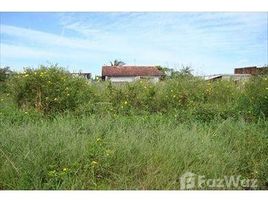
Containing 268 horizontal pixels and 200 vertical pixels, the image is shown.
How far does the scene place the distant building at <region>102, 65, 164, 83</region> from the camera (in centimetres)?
507

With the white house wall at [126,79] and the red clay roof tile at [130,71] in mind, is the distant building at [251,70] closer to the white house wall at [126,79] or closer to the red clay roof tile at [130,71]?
the red clay roof tile at [130,71]

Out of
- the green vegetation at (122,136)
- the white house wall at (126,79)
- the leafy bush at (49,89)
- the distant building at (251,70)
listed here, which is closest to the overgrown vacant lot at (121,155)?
the green vegetation at (122,136)

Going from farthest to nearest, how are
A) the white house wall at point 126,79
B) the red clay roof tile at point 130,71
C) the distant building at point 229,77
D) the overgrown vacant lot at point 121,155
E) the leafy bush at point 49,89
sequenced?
1. the white house wall at point 126,79
2. the distant building at point 229,77
3. the leafy bush at point 49,89
4. the red clay roof tile at point 130,71
5. the overgrown vacant lot at point 121,155

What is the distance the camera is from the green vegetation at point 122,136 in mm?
3018

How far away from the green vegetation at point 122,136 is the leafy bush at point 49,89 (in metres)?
0.01

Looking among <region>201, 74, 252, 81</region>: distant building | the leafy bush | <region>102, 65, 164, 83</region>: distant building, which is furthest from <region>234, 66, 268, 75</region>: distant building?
the leafy bush

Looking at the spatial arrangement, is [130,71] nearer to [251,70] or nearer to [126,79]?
[126,79]

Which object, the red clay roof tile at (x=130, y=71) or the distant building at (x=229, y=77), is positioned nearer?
the red clay roof tile at (x=130, y=71)

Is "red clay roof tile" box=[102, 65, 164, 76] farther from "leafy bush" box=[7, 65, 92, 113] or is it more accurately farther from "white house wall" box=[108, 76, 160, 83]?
"leafy bush" box=[7, 65, 92, 113]

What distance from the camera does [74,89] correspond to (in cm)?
540

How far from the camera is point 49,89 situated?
5289 millimetres

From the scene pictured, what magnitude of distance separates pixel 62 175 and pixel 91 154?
30 cm

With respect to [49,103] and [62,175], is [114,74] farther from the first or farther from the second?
[62,175]
